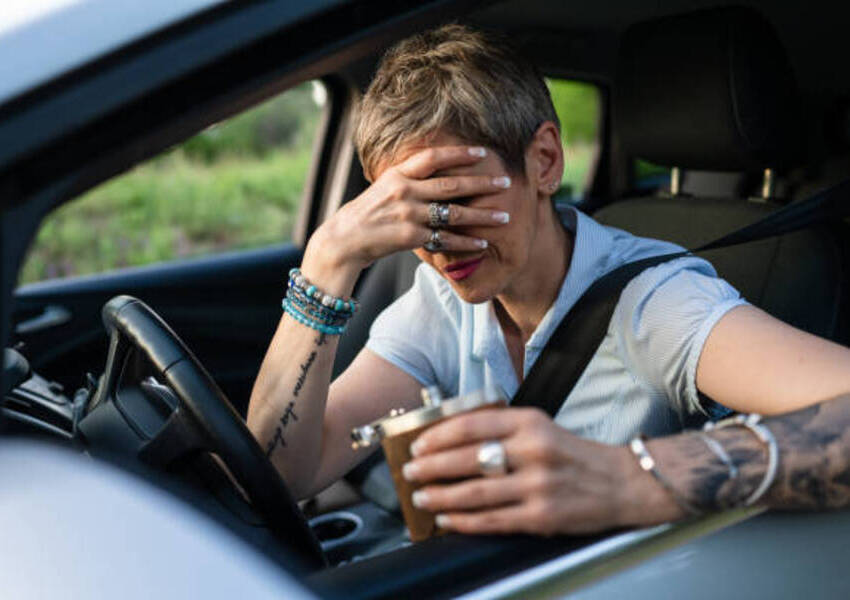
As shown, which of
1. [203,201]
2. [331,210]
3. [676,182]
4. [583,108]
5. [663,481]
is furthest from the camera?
[203,201]

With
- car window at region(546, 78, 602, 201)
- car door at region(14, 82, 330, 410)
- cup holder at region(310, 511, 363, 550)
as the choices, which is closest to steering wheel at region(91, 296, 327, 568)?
car door at region(14, 82, 330, 410)

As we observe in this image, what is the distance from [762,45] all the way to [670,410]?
879mm

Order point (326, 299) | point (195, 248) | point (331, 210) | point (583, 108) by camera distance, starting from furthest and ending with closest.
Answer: point (195, 248), point (583, 108), point (331, 210), point (326, 299)

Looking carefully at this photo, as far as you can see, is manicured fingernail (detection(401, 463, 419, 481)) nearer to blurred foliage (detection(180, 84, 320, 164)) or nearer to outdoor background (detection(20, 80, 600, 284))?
outdoor background (detection(20, 80, 600, 284))

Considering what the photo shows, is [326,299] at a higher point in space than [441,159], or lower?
lower

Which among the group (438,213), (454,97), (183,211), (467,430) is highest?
(454,97)

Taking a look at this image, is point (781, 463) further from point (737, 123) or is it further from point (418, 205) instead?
point (737, 123)

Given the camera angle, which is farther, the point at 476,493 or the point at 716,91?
the point at 716,91

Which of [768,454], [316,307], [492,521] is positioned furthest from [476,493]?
[316,307]

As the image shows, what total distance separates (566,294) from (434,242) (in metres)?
0.29

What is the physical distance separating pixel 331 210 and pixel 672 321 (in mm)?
1965

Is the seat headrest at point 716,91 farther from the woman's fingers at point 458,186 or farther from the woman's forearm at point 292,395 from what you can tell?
the woman's forearm at point 292,395

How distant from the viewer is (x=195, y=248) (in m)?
7.48

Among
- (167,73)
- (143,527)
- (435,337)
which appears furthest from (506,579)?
(435,337)
